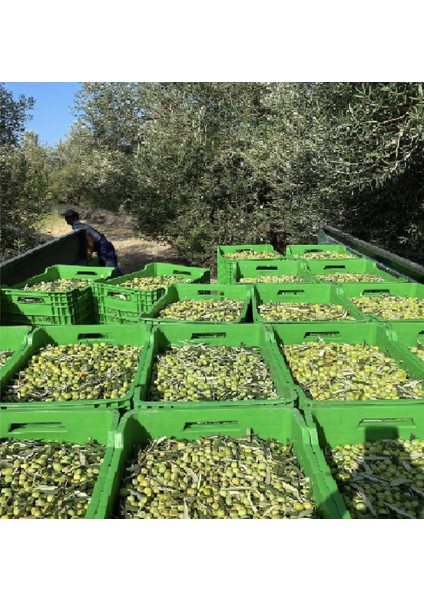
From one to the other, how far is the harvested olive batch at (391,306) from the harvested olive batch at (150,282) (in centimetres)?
257

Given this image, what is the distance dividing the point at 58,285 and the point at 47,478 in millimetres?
4405

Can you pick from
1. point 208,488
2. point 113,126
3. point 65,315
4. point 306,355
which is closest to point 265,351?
point 306,355

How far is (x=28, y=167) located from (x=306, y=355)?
35.9ft

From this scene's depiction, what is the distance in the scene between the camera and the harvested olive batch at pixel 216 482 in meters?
2.71

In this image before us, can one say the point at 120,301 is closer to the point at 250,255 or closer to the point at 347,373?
the point at 347,373

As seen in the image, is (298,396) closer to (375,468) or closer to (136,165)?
(375,468)

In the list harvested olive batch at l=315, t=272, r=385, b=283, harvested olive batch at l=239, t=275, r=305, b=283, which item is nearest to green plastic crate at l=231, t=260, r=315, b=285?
harvested olive batch at l=239, t=275, r=305, b=283

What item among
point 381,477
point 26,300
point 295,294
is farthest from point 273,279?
point 381,477

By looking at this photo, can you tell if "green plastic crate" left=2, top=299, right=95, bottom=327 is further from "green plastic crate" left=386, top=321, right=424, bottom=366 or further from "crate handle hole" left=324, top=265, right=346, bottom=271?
"crate handle hole" left=324, top=265, right=346, bottom=271

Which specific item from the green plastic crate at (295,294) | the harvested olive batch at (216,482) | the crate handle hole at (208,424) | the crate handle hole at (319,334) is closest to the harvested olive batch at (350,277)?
the green plastic crate at (295,294)

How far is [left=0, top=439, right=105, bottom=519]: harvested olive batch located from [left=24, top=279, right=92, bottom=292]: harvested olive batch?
3723mm

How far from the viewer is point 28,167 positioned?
12.5m

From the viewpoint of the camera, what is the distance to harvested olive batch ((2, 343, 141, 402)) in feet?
12.7

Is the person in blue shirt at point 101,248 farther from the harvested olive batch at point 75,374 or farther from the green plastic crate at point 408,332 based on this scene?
the green plastic crate at point 408,332
